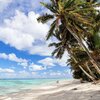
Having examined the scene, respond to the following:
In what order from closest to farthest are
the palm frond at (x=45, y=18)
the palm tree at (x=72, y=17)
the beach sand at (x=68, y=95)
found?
1. the beach sand at (x=68, y=95)
2. the palm tree at (x=72, y=17)
3. the palm frond at (x=45, y=18)

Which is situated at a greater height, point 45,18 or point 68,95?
point 45,18

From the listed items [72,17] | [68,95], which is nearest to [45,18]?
[72,17]

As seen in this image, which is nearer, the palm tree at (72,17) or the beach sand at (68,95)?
the beach sand at (68,95)

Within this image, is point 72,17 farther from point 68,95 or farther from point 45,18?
point 68,95

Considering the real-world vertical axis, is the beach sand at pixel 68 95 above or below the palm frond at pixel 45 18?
below

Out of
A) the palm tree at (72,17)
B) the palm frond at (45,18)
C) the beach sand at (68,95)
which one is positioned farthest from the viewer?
the palm frond at (45,18)

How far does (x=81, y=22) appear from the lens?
26.1 m

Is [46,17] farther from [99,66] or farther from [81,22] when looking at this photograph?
[99,66]

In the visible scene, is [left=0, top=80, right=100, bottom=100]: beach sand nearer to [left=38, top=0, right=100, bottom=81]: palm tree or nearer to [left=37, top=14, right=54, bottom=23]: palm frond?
[left=38, top=0, right=100, bottom=81]: palm tree

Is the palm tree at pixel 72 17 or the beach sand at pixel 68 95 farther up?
the palm tree at pixel 72 17

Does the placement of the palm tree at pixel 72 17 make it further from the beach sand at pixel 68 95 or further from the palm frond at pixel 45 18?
the beach sand at pixel 68 95

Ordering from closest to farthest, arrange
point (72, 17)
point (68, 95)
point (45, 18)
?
point (68, 95) < point (72, 17) < point (45, 18)

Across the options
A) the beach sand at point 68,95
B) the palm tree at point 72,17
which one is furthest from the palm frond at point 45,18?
the beach sand at point 68,95

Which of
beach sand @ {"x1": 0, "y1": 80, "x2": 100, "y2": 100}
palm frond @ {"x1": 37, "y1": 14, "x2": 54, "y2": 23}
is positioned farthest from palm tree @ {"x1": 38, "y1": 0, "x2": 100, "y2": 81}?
beach sand @ {"x1": 0, "y1": 80, "x2": 100, "y2": 100}
